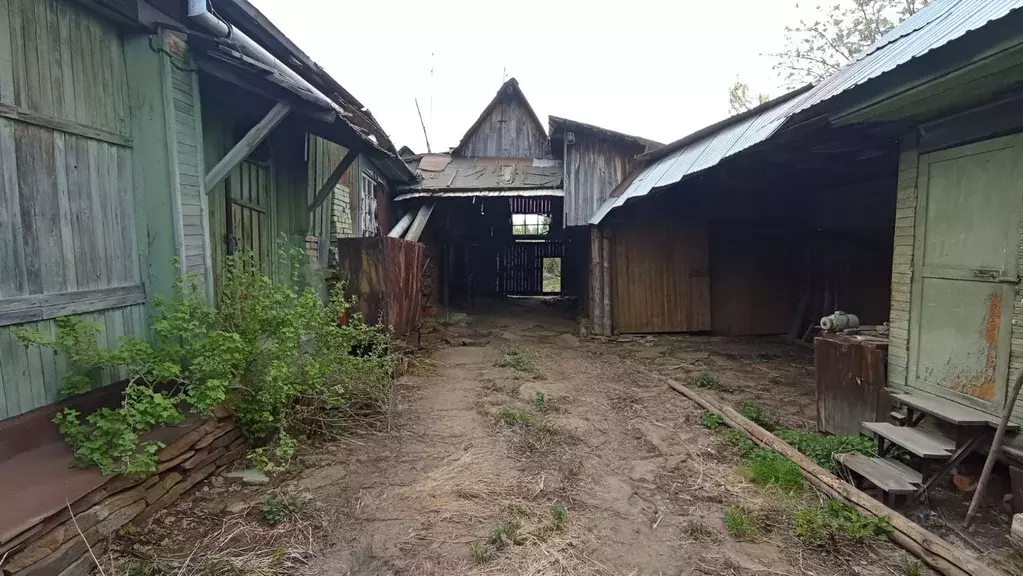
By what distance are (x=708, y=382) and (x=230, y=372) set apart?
5.50 metres

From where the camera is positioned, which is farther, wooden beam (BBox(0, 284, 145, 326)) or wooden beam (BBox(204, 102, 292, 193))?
wooden beam (BBox(204, 102, 292, 193))

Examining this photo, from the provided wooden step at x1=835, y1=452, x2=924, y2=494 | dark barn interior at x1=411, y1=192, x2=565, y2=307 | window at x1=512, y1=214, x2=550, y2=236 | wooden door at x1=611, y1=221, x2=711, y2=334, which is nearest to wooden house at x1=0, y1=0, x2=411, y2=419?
wooden step at x1=835, y1=452, x2=924, y2=494

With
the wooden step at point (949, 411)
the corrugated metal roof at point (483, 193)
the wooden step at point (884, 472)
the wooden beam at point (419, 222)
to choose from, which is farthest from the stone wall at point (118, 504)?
the corrugated metal roof at point (483, 193)

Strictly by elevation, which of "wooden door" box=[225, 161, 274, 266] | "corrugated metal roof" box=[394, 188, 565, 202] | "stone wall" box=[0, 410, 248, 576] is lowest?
"stone wall" box=[0, 410, 248, 576]

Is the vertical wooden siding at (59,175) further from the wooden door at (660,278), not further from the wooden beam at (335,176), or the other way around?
the wooden door at (660,278)

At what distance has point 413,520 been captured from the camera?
3.00 meters

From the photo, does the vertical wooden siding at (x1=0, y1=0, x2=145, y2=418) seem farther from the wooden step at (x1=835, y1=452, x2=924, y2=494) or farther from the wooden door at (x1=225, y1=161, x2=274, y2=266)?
the wooden step at (x1=835, y1=452, x2=924, y2=494)

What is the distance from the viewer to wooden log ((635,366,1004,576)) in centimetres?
249

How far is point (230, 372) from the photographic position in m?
3.23

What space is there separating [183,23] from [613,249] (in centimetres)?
757

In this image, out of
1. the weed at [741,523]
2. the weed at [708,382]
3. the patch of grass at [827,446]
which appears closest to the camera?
the weed at [741,523]

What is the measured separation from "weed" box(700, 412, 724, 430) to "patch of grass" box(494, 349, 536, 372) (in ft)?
8.66

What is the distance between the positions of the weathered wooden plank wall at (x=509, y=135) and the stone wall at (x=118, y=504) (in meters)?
11.5

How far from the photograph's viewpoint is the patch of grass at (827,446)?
3885mm
